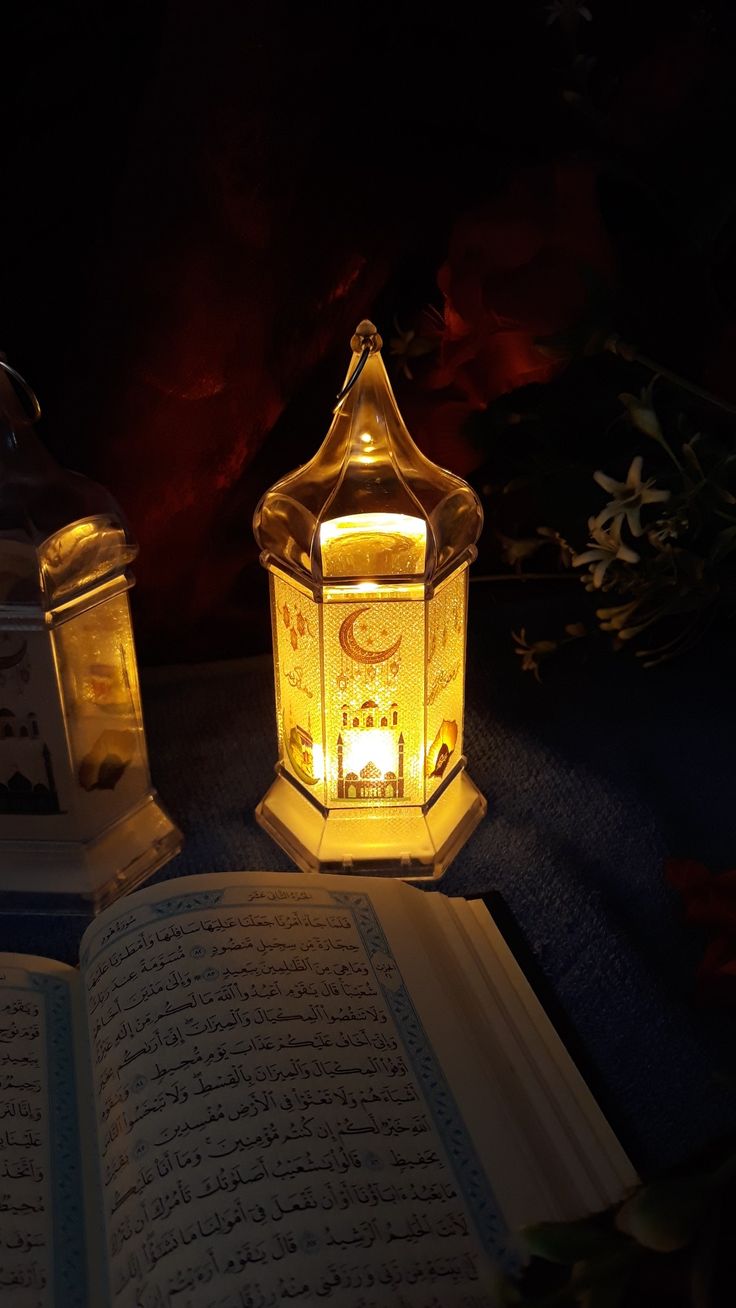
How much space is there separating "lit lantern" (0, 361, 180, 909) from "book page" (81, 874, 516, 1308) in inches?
5.5

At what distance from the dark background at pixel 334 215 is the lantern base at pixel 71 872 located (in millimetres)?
341

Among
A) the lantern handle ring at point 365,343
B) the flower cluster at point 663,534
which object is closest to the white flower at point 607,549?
the flower cluster at point 663,534

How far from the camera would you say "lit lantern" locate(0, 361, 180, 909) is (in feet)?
2.81

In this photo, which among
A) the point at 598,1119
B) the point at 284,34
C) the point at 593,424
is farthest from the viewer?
the point at 593,424

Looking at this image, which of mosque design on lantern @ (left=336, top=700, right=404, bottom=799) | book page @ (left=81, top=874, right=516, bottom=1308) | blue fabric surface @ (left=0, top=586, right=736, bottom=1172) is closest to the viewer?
book page @ (left=81, top=874, right=516, bottom=1308)

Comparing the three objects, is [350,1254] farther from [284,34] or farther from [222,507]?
[284,34]

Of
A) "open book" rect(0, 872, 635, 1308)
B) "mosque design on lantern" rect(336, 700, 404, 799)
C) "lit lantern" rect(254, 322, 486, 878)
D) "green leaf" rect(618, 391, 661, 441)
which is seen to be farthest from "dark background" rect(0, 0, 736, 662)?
"open book" rect(0, 872, 635, 1308)

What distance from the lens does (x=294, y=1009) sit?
753 mm

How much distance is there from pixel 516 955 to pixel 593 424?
1.78ft

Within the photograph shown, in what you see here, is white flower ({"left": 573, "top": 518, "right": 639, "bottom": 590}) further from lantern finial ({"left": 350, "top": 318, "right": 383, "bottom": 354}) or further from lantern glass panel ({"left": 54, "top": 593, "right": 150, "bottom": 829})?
lantern glass panel ({"left": 54, "top": 593, "right": 150, "bottom": 829})

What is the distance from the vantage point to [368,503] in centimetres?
89

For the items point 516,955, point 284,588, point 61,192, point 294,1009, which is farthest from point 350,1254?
point 61,192

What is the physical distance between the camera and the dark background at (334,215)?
0.98 metres

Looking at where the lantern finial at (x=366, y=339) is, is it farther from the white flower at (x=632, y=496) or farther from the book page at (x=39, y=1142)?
the book page at (x=39, y=1142)
